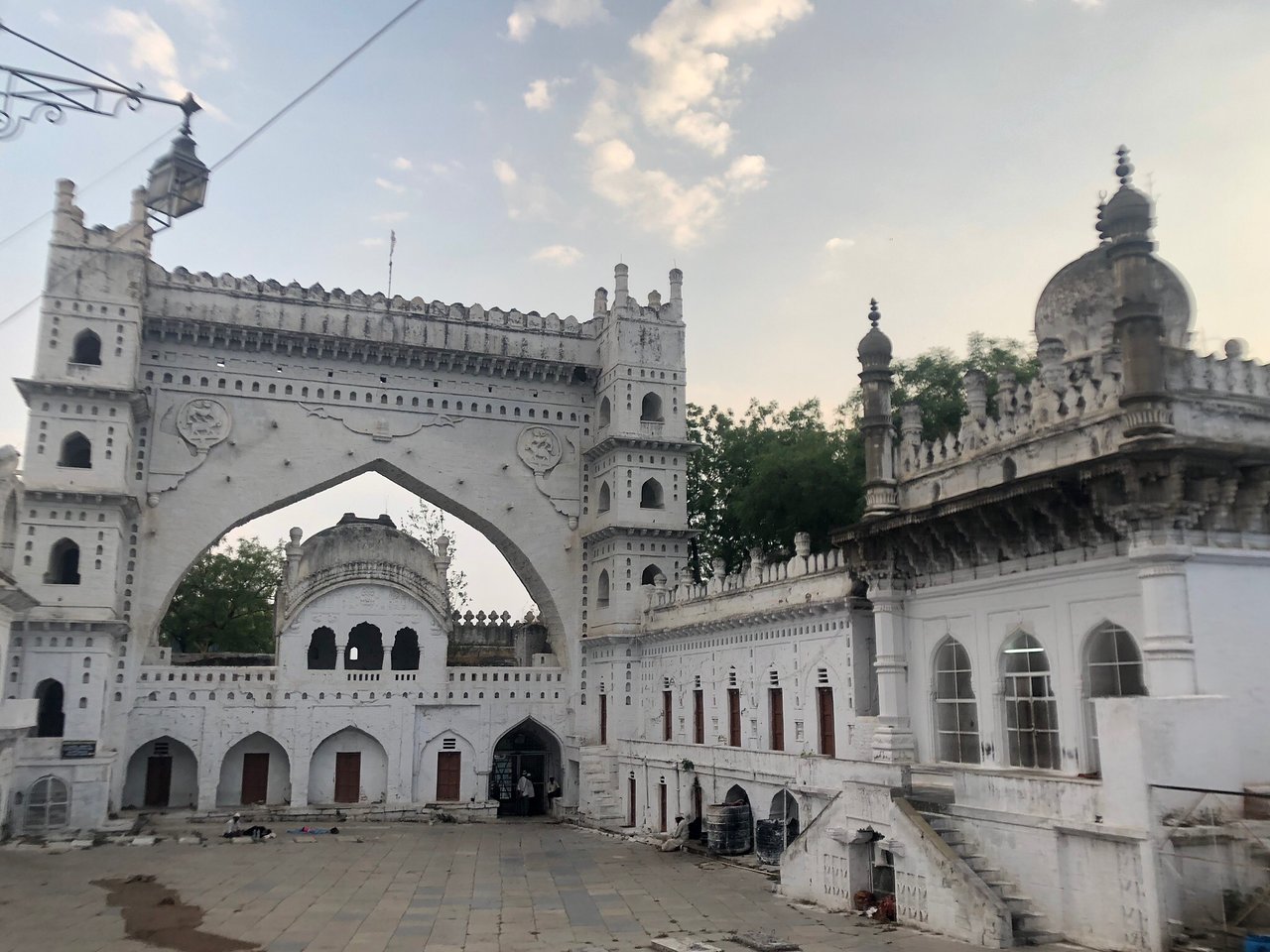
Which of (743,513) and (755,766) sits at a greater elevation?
(743,513)

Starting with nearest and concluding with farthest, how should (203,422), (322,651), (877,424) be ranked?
(877,424), (203,422), (322,651)

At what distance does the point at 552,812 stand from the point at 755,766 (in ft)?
34.4

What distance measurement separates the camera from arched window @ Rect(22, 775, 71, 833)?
2297 cm

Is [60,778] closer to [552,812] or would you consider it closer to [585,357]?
[552,812]

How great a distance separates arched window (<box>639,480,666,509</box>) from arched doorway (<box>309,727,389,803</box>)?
9.23 m

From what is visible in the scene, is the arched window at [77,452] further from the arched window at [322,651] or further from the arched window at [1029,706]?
the arched window at [1029,706]

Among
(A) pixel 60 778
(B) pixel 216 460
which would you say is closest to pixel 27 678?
(A) pixel 60 778

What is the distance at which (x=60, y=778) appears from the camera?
76.4 ft

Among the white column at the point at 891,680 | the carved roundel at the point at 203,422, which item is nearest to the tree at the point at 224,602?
the carved roundel at the point at 203,422

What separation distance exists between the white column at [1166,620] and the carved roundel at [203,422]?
22.7 m

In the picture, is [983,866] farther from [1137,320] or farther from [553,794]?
[553,794]

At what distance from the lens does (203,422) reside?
90.4ft

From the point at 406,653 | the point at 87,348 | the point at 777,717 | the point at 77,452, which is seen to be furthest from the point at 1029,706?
the point at 87,348

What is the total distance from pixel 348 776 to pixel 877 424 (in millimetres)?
18209
